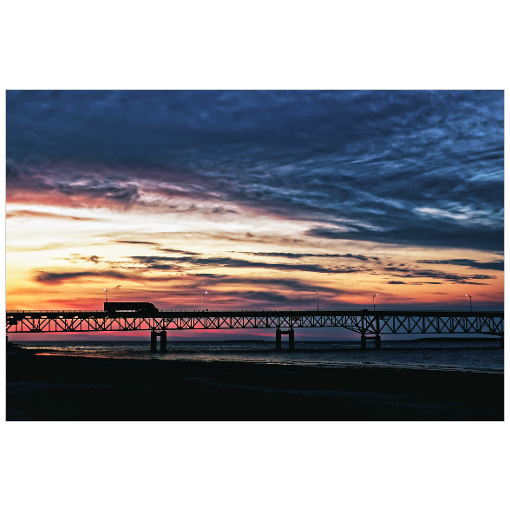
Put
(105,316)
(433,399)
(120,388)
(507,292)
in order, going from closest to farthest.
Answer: (507,292)
(433,399)
(120,388)
(105,316)

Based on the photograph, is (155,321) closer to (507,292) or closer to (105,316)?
(105,316)

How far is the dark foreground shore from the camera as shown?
771 inches

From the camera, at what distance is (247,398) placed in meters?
23.8

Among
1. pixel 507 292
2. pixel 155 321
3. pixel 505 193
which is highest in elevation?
pixel 505 193

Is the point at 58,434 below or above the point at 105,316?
above

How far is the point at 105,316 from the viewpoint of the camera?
116 meters

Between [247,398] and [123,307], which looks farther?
[123,307]

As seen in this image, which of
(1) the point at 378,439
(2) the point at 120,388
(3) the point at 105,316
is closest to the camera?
(1) the point at 378,439

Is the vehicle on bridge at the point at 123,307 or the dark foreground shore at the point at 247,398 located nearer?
the dark foreground shore at the point at 247,398

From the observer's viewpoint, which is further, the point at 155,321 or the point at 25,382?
the point at 155,321

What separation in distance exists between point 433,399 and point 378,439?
55.1 feet

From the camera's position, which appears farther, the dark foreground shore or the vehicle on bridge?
the vehicle on bridge

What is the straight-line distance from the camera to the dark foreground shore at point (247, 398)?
19594 millimetres
